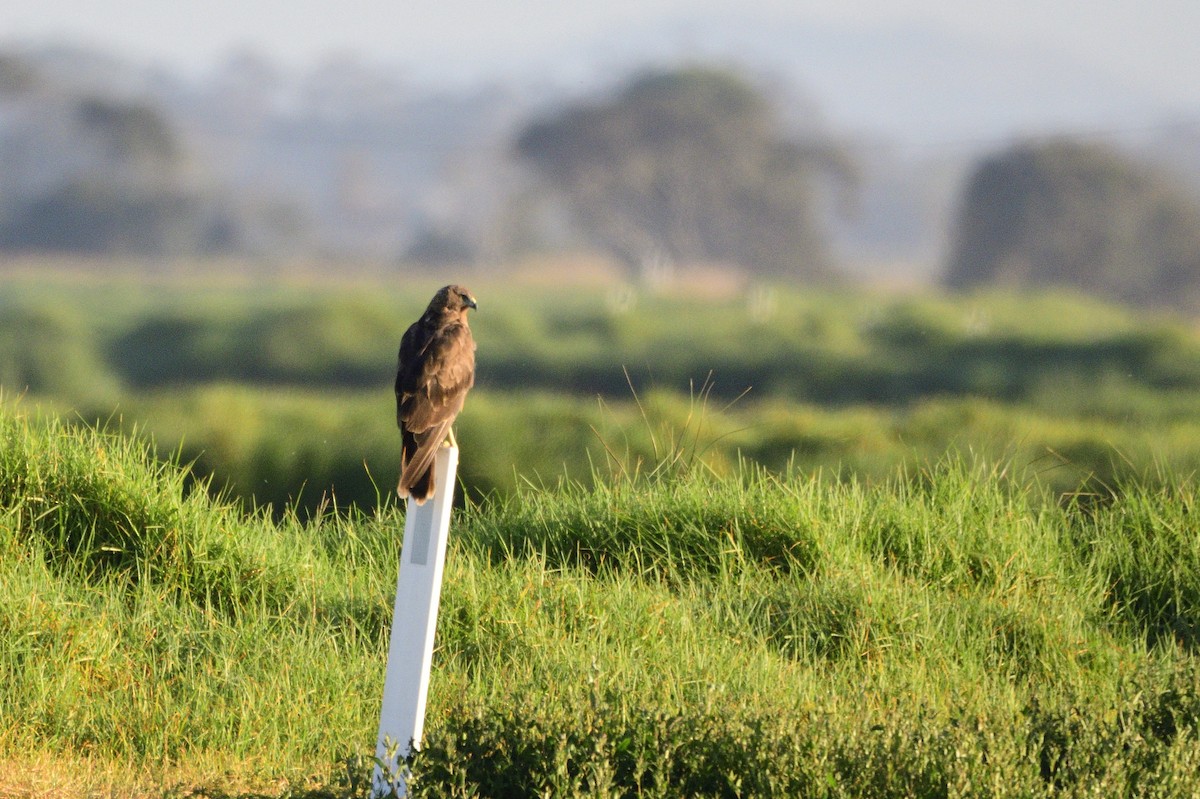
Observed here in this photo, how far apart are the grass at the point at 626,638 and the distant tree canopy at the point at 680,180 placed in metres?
42.1

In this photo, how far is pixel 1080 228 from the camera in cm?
4684

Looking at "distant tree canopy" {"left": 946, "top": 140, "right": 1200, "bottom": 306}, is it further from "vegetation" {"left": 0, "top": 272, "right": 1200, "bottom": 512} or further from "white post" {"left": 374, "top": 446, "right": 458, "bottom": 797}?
"white post" {"left": 374, "top": 446, "right": 458, "bottom": 797}

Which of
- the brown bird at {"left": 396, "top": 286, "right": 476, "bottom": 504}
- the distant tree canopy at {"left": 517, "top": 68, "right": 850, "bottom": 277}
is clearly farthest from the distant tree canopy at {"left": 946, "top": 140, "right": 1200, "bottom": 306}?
the brown bird at {"left": 396, "top": 286, "right": 476, "bottom": 504}

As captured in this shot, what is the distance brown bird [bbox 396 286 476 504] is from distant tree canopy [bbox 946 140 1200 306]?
141 ft

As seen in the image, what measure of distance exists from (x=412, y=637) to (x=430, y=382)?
3.72 ft

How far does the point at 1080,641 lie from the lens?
6.07 metres

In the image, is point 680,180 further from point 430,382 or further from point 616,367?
point 430,382

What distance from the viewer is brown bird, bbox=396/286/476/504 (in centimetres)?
434

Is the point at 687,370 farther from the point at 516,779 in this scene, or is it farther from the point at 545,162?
the point at 516,779

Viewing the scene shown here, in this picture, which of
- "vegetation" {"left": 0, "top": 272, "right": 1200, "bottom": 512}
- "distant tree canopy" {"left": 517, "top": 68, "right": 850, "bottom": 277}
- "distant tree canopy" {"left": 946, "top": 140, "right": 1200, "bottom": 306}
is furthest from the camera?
"distant tree canopy" {"left": 517, "top": 68, "right": 850, "bottom": 277}

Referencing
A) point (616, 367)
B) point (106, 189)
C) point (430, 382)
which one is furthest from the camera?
point (106, 189)

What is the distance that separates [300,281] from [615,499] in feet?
169

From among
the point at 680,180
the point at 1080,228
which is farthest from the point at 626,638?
the point at 680,180

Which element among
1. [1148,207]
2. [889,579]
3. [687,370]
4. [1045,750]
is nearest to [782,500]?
[889,579]
